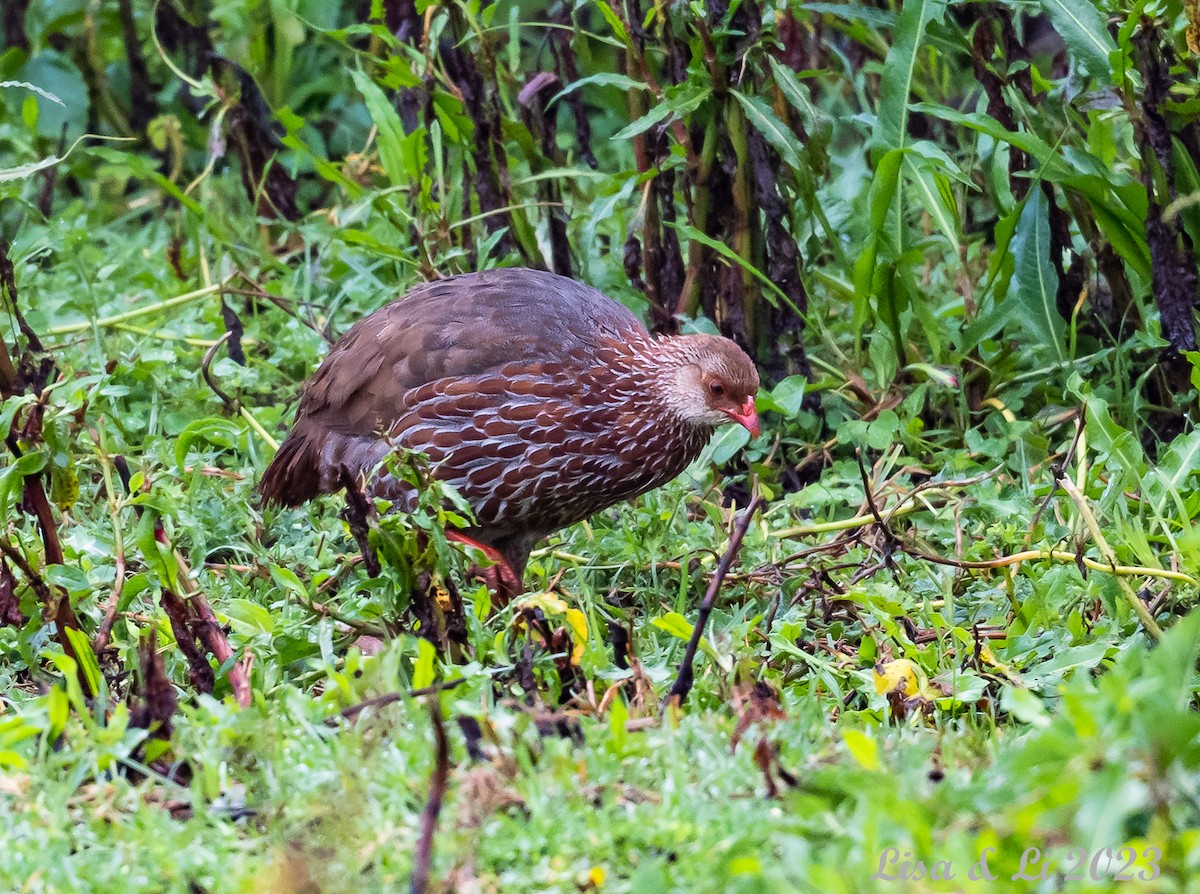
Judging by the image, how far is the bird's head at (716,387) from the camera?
427 cm

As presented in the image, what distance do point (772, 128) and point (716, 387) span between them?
0.77 metres

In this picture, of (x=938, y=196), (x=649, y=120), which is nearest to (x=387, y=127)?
(x=649, y=120)

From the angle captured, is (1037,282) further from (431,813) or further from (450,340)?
(431,813)

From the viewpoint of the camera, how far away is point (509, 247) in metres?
5.60

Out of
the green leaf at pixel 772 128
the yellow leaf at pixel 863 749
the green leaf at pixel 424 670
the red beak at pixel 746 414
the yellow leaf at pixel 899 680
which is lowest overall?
the yellow leaf at pixel 899 680

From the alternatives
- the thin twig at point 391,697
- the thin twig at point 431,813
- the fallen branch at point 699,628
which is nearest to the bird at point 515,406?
the fallen branch at point 699,628

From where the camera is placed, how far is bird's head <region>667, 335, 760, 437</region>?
4266 mm

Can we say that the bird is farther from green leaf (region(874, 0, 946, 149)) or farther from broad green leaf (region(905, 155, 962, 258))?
green leaf (region(874, 0, 946, 149))

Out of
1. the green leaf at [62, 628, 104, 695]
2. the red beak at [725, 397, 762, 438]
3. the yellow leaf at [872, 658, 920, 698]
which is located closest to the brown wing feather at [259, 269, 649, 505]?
the red beak at [725, 397, 762, 438]

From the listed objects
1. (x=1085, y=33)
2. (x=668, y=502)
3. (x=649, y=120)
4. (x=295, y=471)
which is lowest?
(x=668, y=502)

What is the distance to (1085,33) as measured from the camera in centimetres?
415

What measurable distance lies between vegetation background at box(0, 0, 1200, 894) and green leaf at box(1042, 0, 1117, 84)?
1 cm

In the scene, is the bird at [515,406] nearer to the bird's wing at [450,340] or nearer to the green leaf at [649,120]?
the bird's wing at [450,340]

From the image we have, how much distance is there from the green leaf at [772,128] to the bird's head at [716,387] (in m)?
0.57
